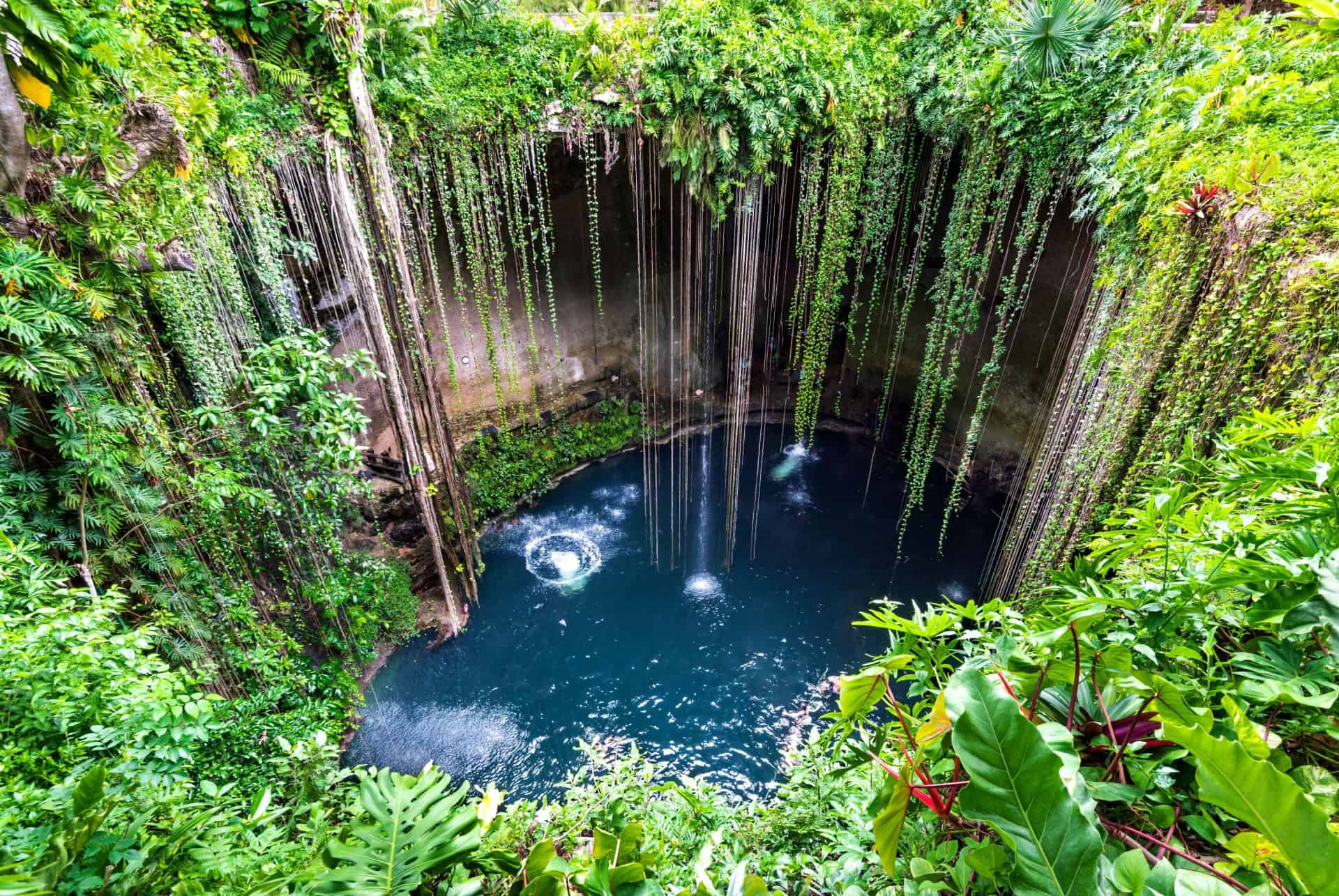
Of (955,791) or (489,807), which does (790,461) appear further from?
(955,791)

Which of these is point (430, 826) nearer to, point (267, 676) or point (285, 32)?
point (267, 676)

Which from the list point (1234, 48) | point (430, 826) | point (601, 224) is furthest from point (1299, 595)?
point (601, 224)

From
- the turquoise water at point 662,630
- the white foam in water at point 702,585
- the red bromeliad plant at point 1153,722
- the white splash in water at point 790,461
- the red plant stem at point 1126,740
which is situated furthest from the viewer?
the white splash in water at point 790,461

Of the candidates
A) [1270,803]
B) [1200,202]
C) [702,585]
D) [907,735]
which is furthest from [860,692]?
[702,585]

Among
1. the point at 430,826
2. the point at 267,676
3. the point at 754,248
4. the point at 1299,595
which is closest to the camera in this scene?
the point at 1299,595

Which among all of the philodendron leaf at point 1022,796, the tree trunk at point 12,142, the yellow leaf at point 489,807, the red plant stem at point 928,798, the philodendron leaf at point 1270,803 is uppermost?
the tree trunk at point 12,142

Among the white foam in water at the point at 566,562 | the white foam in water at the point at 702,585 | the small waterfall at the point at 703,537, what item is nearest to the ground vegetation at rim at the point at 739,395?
the white foam in water at the point at 566,562

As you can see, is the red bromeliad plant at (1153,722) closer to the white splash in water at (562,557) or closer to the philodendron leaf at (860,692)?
the philodendron leaf at (860,692)
